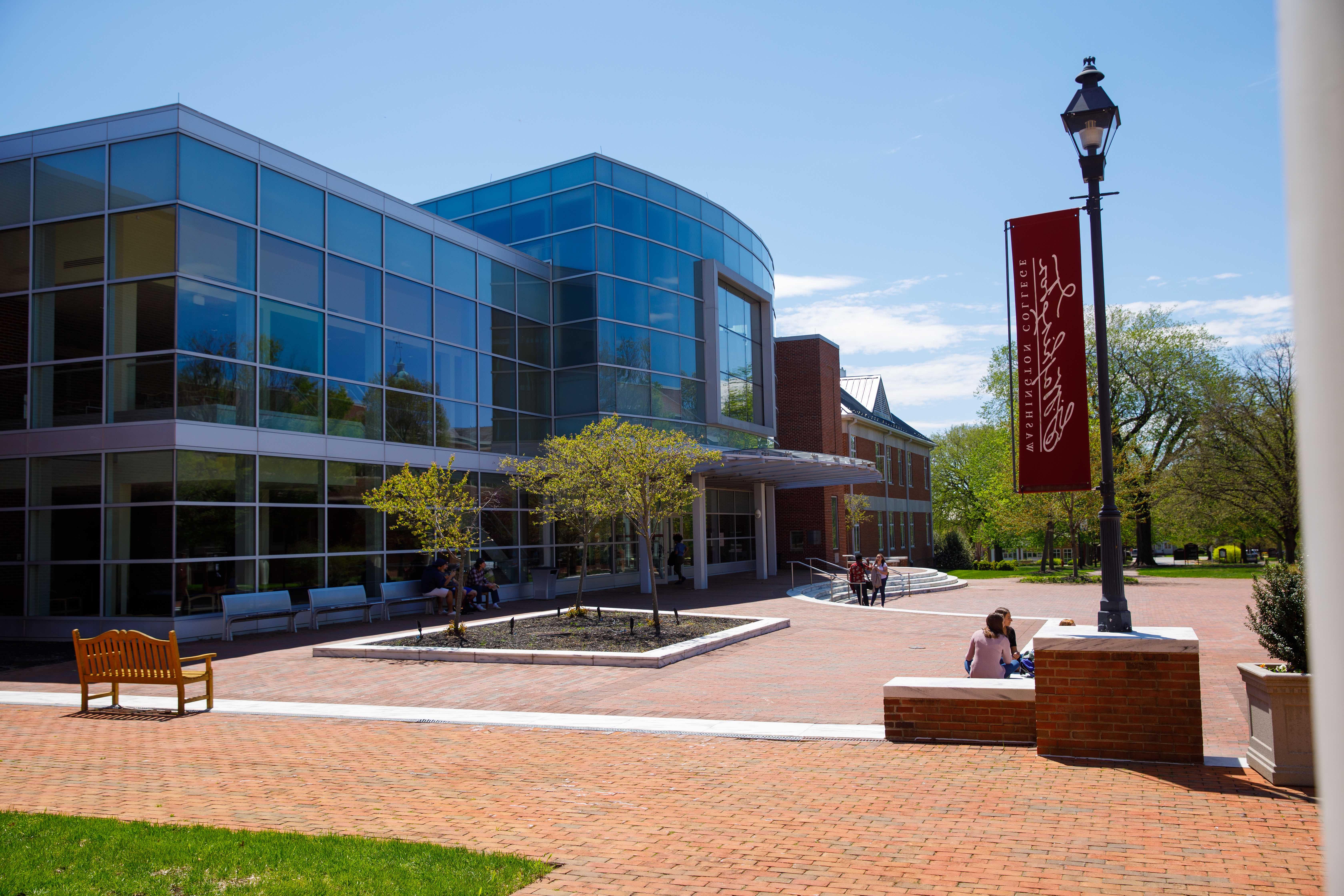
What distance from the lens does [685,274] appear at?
32.0 m

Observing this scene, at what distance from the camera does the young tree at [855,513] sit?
44500mm

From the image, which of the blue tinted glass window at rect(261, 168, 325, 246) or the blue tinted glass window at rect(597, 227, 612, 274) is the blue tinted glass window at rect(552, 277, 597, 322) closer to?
the blue tinted glass window at rect(597, 227, 612, 274)

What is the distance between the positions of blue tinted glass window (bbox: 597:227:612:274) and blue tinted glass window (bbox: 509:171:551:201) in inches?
89.7

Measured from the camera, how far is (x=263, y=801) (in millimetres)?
6926

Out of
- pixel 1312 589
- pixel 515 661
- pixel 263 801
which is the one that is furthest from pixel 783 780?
pixel 515 661

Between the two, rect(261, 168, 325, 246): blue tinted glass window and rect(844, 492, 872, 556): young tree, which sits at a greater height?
rect(261, 168, 325, 246): blue tinted glass window

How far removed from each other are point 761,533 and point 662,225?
10.9 meters

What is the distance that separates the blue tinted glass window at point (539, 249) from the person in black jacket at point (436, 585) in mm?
10880

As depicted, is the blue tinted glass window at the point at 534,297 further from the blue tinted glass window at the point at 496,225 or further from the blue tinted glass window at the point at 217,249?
the blue tinted glass window at the point at 217,249

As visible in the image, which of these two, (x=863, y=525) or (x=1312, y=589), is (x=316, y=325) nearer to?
(x=1312, y=589)

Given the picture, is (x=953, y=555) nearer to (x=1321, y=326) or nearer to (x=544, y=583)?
(x=544, y=583)

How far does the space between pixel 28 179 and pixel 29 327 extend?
3.05 m

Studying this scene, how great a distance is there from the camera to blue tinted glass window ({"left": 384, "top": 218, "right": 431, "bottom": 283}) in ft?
78.1

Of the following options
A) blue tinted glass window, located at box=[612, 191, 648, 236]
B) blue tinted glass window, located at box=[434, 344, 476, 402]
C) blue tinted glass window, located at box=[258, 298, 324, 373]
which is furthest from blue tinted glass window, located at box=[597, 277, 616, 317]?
blue tinted glass window, located at box=[258, 298, 324, 373]
